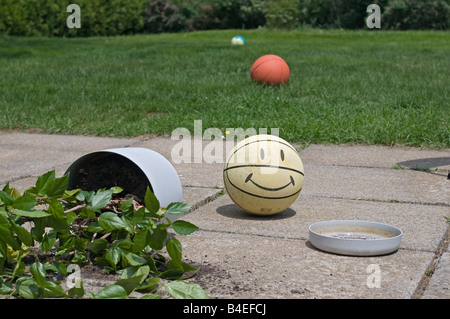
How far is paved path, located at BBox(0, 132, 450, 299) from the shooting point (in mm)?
3004

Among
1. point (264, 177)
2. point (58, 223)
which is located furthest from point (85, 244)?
point (264, 177)

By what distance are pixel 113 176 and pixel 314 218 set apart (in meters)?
1.27

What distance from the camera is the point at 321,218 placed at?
4.11 metres

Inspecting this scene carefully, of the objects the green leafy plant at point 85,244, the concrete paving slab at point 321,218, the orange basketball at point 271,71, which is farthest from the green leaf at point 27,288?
the orange basketball at point 271,71

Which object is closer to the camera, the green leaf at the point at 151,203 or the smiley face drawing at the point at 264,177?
the green leaf at the point at 151,203

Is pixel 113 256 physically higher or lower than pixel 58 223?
lower

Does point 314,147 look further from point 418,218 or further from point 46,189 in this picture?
point 46,189

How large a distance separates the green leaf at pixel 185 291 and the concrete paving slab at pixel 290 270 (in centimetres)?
14

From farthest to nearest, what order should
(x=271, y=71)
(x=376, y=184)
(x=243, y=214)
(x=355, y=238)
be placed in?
(x=271, y=71)
(x=376, y=184)
(x=243, y=214)
(x=355, y=238)

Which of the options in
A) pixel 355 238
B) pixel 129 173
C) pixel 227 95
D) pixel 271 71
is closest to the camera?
pixel 355 238

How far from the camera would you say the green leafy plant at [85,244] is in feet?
9.25

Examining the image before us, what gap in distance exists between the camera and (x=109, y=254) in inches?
120

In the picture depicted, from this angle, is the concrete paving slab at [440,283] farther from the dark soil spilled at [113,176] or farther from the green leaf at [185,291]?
the dark soil spilled at [113,176]

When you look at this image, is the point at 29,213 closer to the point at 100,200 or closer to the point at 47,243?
the point at 47,243
